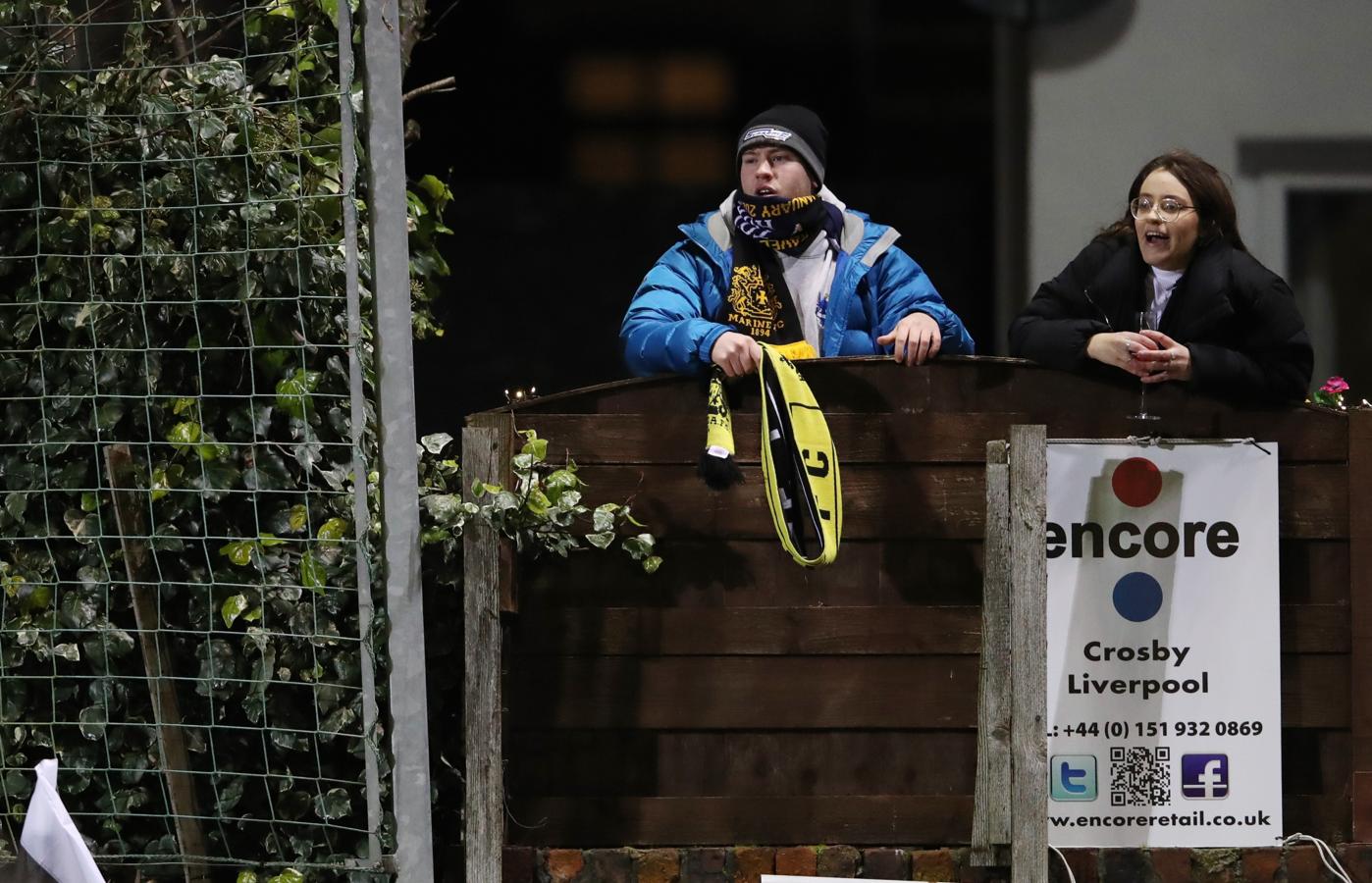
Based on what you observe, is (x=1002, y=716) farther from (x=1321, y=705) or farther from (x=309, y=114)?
(x=309, y=114)

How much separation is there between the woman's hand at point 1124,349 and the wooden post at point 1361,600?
1.79ft

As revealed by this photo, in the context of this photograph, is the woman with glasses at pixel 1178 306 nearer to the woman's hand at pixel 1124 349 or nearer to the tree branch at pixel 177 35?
the woman's hand at pixel 1124 349

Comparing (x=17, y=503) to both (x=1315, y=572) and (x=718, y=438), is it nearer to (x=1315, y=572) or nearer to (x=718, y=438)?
(x=718, y=438)

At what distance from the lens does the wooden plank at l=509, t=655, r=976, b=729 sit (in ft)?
14.5

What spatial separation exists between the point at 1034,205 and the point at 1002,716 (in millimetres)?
3152

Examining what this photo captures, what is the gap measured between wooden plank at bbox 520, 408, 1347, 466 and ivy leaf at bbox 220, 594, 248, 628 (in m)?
0.80

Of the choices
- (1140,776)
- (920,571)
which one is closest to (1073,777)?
(1140,776)

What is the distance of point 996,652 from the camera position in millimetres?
4266

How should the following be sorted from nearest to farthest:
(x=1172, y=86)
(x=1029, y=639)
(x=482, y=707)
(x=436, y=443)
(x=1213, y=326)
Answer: (x=1029, y=639) → (x=482, y=707) → (x=1213, y=326) → (x=436, y=443) → (x=1172, y=86)

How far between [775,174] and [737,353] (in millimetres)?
555

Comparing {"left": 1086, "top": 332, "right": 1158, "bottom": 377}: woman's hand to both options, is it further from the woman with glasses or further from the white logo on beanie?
the white logo on beanie

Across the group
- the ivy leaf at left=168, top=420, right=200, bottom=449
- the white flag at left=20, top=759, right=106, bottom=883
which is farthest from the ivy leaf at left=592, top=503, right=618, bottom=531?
the white flag at left=20, top=759, right=106, bottom=883

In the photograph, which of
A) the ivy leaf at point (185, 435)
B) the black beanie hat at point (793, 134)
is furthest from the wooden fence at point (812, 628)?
the ivy leaf at point (185, 435)

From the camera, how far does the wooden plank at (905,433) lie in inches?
173
